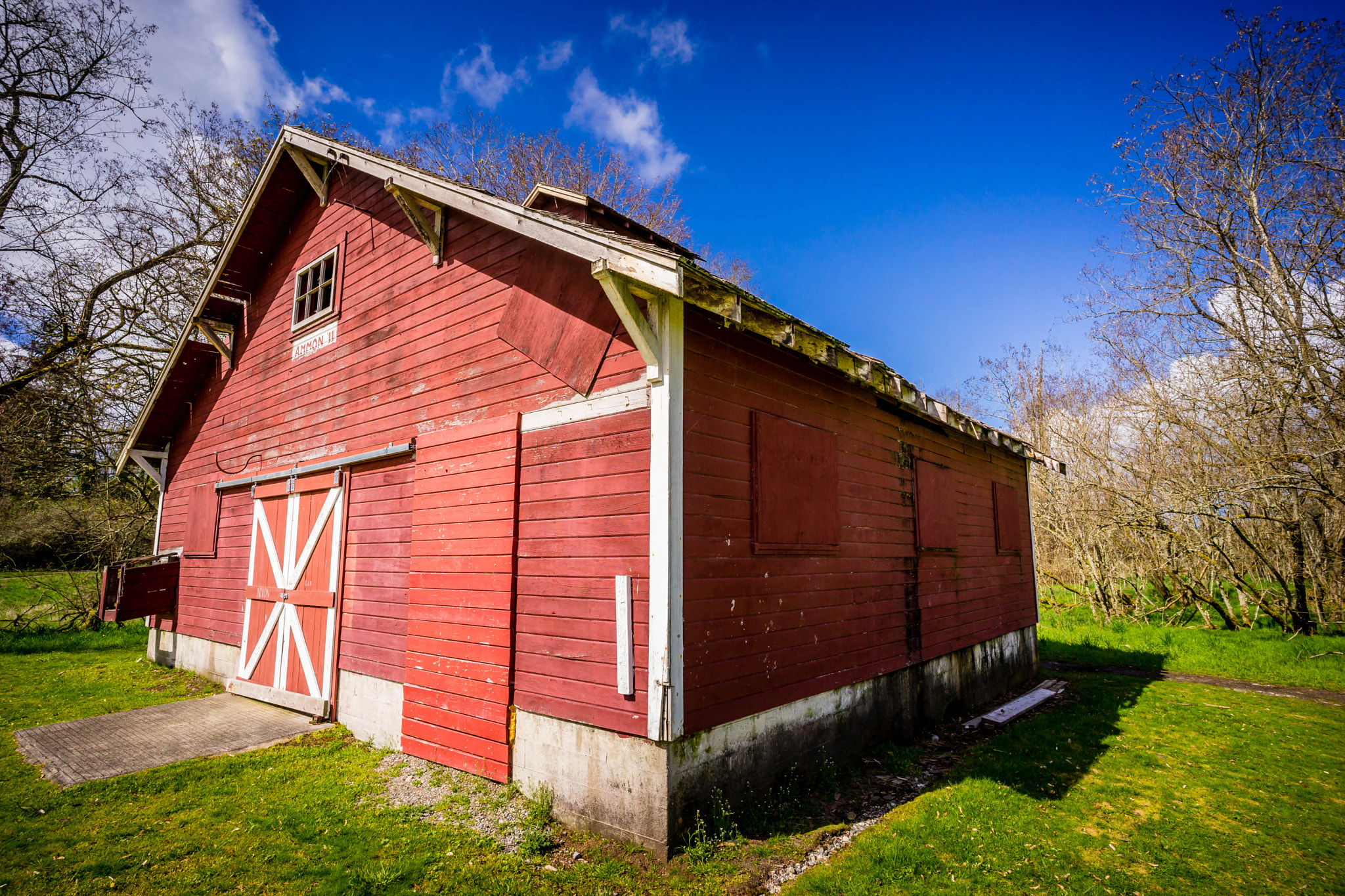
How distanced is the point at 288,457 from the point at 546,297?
554 cm

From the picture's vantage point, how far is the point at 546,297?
5707 millimetres

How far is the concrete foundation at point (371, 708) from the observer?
6520 millimetres

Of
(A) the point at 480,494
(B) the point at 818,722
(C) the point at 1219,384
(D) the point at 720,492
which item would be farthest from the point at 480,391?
(C) the point at 1219,384

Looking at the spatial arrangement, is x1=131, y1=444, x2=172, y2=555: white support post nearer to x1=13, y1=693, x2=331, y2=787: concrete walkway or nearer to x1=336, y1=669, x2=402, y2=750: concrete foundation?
x1=13, y1=693, x2=331, y2=787: concrete walkway

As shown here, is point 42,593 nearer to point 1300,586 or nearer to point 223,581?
point 223,581

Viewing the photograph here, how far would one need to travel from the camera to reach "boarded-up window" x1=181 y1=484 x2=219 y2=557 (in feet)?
33.9

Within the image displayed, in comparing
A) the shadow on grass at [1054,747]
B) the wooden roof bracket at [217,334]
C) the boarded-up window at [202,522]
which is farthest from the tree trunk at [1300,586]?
the wooden roof bracket at [217,334]

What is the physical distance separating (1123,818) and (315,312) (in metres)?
10.8

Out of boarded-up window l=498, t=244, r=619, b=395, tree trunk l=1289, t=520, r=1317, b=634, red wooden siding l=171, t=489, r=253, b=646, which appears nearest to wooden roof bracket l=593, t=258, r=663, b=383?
boarded-up window l=498, t=244, r=619, b=395

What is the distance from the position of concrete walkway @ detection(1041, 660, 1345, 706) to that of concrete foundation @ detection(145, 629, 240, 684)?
47.6 ft

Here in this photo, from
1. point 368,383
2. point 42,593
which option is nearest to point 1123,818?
point 368,383

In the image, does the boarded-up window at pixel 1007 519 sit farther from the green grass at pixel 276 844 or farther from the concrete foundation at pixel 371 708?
the concrete foundation at pixel 371 708

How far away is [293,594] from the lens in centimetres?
828

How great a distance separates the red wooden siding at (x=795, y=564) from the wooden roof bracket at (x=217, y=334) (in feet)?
31.4
